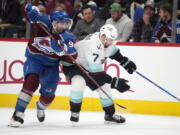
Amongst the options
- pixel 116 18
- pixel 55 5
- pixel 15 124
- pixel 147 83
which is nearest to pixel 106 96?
pixel 15 124

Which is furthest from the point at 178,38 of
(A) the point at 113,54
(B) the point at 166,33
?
(A) the point at 113,54

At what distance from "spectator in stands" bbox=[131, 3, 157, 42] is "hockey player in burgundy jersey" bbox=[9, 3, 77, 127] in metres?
2.21

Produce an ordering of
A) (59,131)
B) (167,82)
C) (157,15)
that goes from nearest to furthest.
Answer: (59,131) → (167,82) → (157,15)

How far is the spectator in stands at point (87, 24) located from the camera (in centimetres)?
979

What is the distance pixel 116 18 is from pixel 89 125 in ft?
8.09

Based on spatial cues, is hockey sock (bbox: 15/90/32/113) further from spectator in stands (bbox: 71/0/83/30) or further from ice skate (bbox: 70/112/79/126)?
spectator in stands (bbox: 71/0/83/30)

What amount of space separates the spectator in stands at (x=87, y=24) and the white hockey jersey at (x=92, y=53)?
199cm

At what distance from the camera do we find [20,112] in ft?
24.0

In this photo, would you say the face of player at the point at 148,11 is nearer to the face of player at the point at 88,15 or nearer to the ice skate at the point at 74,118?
the face of player at the point at 88,15

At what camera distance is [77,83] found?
7621mm

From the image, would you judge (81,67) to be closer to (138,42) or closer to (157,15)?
(138,42)

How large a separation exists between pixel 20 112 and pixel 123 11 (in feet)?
11.9

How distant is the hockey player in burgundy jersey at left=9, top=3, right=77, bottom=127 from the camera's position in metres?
7.33

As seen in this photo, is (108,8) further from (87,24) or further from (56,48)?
(56,48)
